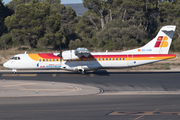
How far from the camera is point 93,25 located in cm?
7881

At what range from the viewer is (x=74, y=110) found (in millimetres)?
12828

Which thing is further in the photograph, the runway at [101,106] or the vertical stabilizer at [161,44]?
the vertical stabilizer at [161,44]

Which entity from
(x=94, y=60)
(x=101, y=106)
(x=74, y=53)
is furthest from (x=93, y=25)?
(x=101, y=106)

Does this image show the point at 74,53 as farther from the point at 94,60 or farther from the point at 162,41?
the point at 162,41

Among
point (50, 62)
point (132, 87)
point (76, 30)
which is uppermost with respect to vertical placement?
point (76, 30)

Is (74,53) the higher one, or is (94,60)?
(74,53)

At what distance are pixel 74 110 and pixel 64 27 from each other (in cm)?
6217

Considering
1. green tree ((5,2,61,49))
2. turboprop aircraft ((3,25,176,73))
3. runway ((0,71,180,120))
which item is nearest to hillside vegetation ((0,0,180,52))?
green tree ((5,2,61,49))

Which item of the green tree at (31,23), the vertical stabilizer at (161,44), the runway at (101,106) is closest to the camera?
the runway at (101,106)

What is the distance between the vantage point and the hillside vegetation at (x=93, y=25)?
62.4 m

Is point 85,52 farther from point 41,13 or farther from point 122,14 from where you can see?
point 122,14

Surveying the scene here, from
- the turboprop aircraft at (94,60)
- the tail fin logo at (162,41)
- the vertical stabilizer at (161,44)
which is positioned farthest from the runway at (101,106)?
the tail fin logo at (162,41)

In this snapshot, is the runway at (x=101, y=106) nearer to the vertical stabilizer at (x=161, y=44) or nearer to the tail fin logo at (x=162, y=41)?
the vertical stabilizer at (x=161, y=44)

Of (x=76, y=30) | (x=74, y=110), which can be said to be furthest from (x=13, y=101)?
(x=76, y=30)
